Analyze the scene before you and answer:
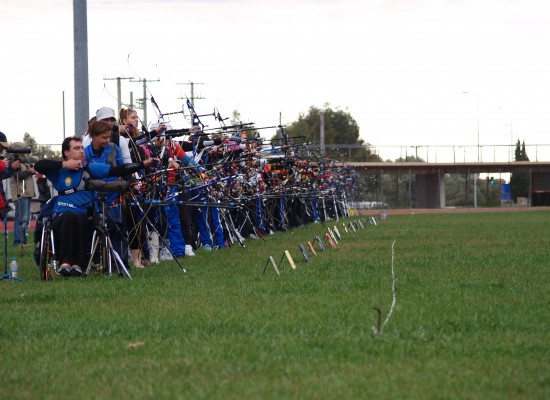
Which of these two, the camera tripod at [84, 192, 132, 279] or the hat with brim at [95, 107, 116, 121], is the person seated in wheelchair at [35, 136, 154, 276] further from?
the hat with brim at [95, 107, 116, 121]

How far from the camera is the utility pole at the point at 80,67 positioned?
19.0 m

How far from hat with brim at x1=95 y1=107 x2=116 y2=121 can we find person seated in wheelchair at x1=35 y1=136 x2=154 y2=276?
→ 507mm

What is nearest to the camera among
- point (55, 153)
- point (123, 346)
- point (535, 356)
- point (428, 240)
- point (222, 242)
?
point (535, 356)

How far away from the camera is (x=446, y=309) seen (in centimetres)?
929

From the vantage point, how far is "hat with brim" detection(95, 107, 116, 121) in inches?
552

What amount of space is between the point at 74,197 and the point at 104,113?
1124 millimetres

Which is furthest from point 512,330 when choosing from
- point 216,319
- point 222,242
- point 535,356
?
point 222,242

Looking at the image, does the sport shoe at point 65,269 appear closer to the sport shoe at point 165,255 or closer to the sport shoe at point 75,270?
the sport shoe at point 75,270

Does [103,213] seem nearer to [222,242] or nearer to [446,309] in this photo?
[446,309]

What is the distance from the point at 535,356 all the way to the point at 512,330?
110 centimetres

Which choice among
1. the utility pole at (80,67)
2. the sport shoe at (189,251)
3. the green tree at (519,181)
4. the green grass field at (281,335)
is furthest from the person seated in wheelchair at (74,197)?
the green tree at (519,181)

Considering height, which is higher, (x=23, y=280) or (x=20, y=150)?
(x=20, y=150)

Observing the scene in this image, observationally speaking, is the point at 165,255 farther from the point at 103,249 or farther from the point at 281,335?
the point at 281,335

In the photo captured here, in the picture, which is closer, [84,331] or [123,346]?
[123,346]
